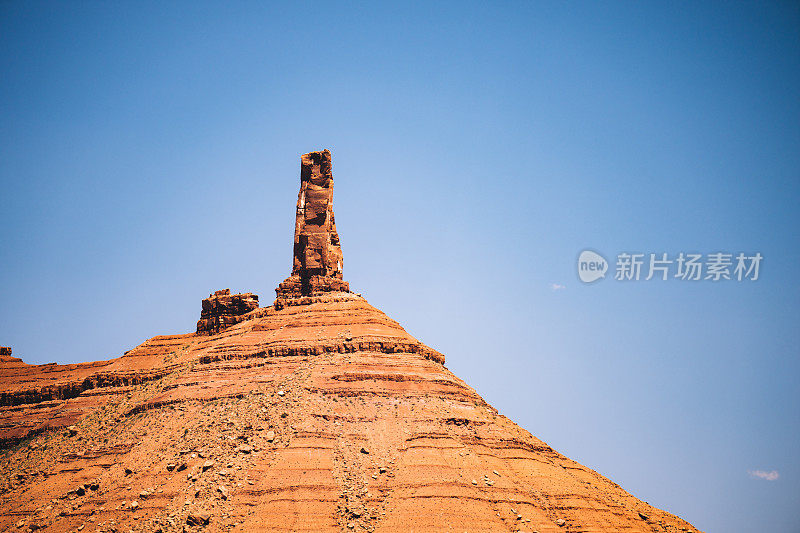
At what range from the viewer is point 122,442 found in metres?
45.2

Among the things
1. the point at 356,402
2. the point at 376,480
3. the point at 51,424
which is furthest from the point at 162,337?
the point at 376,480

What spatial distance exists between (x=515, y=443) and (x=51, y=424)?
156 feet

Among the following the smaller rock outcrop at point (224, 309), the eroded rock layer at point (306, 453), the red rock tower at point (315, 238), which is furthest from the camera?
the smaller rock outcrop at point (224, 309)

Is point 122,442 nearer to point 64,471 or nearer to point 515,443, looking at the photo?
point 64,471

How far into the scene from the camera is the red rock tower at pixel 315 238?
60.9m

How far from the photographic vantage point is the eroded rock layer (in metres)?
34.6

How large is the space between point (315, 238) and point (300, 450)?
2908cm

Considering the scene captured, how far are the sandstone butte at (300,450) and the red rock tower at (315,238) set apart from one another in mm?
2361

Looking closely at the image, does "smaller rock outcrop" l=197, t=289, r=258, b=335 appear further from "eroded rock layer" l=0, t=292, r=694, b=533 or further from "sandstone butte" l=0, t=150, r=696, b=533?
"eroded rock layer" l=0, t=292, r=694, b=533

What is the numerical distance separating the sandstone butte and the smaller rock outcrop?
6597 millimetres

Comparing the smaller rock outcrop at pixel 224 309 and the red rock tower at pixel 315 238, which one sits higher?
the red rock tower at pixel 315 238

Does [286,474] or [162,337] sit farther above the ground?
[162,337]

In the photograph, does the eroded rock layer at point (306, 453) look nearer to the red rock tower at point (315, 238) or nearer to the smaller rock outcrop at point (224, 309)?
the red rock tower at point (315, 238)

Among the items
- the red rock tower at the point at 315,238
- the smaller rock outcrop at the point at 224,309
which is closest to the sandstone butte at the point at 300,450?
the red rock tower at the point at 315,238
